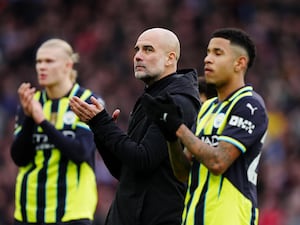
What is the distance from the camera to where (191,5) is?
20281 mm

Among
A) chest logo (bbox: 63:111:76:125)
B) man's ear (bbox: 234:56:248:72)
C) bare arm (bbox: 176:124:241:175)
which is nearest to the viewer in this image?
bare arm (bbox: 176:124:241:175)

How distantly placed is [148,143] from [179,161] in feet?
0.83

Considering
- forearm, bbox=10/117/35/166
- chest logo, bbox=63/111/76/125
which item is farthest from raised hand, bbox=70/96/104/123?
chest logo, bbox=63/111/76/125

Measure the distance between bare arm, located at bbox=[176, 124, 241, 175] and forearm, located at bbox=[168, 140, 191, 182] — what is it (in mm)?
187

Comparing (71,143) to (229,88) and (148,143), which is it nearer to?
(148,143)

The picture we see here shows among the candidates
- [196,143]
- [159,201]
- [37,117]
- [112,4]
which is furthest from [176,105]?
[112,4]

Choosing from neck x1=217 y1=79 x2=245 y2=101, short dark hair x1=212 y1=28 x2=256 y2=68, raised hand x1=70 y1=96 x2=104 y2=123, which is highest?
short dark hair x1=212 y1=28 x2=256 y2=68

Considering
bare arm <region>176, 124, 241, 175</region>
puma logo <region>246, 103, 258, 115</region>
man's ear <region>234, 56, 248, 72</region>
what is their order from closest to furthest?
bare arm <region>176, 124, 241, 175</region>, puma logo <region>246, 103, 258, 115</region>, man's ear <region>234, 56, 248, 72</region>

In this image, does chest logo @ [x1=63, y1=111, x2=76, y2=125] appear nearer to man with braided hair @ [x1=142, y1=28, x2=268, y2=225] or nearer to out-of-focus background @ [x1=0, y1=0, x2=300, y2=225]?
man with braided hair @ [x1=142, y1=28, x2=268, y2=225]

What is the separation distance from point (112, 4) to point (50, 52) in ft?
35.9

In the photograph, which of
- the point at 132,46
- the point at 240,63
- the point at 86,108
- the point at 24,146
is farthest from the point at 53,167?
the point at 132,46

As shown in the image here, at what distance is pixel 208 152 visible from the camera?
6.95 meters

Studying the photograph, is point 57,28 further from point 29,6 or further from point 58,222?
point 58,222

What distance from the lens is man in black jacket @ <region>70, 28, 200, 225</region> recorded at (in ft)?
24.0
